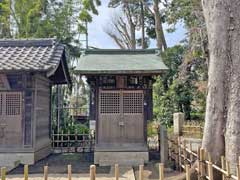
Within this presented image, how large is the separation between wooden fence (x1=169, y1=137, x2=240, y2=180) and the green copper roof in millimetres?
2547

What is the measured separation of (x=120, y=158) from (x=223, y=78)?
516 centimetres

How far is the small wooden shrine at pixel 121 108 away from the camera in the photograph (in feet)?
35.4

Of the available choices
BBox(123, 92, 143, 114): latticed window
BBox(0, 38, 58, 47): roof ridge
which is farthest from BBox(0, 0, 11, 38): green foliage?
BBox(123, 92, 143, 114): latticed window

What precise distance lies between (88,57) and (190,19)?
28.7ft

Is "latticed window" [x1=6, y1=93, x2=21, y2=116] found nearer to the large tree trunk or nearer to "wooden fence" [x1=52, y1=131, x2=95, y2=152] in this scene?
"wooden fence" [x1=52, y1=131, x2=95, y2=152]

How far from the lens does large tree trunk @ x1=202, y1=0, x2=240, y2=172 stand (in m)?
6.69

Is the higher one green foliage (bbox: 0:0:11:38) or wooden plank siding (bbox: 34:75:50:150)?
green foliage (bbox: 0:0:11:38)

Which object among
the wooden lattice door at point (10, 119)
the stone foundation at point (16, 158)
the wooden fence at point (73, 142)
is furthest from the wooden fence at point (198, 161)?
the wooden lattice door at point (10, 119)

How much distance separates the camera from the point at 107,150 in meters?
10.8

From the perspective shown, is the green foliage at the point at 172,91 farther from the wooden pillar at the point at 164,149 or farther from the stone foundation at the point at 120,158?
the wooden pillar at the point at 164,149

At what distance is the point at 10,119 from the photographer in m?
11.0

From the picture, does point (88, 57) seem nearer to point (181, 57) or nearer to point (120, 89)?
point (120, 89)

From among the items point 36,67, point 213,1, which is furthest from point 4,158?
point 213,1

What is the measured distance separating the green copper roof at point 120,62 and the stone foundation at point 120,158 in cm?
268
